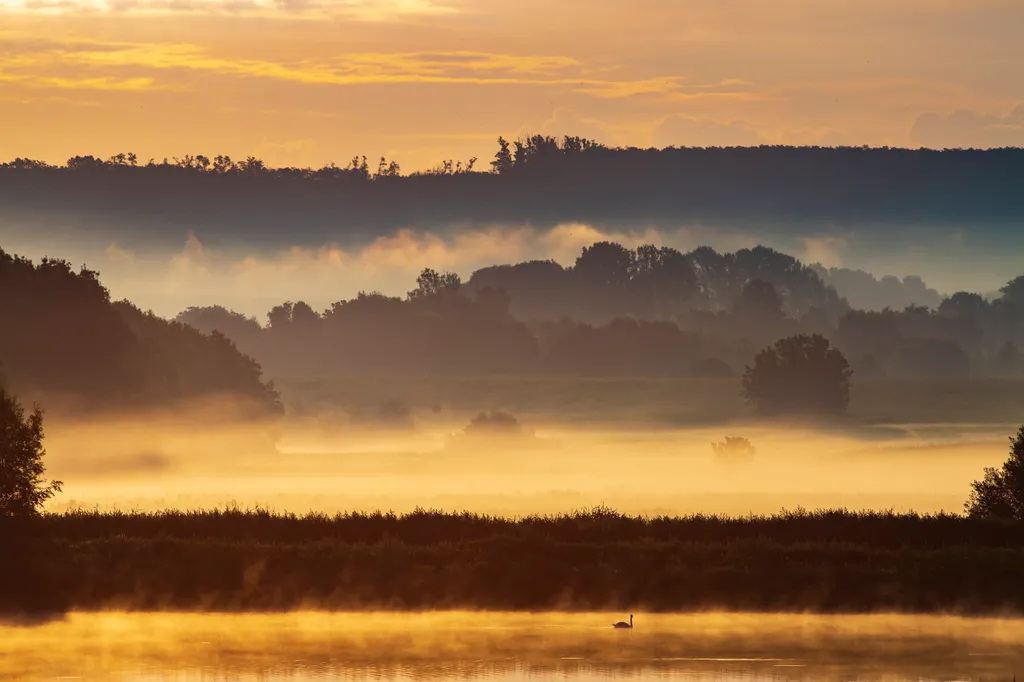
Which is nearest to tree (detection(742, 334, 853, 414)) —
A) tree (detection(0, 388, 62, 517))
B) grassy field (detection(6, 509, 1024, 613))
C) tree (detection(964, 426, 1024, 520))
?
tree (detection(964, 426, 1024, 520))

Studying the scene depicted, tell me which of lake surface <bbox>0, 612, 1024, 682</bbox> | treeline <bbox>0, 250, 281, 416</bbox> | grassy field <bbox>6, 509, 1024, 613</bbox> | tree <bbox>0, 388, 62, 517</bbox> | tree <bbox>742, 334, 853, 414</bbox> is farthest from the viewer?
tree <bbox>742, 334, 853, 414</bbox>

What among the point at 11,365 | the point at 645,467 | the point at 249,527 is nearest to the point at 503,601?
the point at 249,527

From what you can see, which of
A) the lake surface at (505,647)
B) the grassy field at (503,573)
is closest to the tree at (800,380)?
the grassy field at (503,573)

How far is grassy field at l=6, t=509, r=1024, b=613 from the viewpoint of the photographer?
45406 millimetres

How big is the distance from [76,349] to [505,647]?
297ft

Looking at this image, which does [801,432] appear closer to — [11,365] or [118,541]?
[11,365]

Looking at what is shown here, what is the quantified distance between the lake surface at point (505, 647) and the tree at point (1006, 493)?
968 cm

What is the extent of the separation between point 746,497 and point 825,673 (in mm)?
85553

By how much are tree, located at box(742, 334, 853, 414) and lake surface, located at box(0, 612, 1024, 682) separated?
131721 mm

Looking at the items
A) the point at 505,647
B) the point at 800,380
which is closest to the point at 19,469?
the point at 505,647

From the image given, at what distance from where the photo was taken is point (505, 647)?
130 feet

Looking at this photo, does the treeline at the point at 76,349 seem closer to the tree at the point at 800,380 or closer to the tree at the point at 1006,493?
the tree at the point at 800,380

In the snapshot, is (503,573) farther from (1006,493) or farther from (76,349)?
(76,349)

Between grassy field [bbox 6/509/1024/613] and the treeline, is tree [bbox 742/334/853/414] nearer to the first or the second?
the treeline
